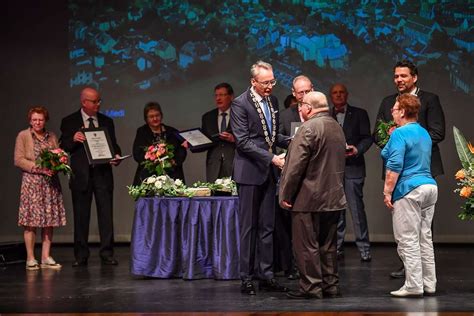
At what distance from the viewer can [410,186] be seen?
19.4ft

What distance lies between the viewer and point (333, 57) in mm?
10062

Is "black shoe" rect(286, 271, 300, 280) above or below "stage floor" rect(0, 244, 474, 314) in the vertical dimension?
above

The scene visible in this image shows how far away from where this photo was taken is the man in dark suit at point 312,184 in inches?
231

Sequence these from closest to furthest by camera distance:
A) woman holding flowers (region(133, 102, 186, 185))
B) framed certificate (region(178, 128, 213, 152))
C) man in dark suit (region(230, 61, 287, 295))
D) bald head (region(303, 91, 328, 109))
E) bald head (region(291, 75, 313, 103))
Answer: bald head (region(303, 91, 328, 109)) → man in dark suit (region(230, 61, 287, 295)) → bald head (region(291, 75, 313, 103)) → framed certificate (region(178, 128, 213, 152)) → woman holding flowers (region(133, 102, 186, 185))

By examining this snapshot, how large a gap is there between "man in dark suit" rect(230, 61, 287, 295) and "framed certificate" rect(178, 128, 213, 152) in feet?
6.04

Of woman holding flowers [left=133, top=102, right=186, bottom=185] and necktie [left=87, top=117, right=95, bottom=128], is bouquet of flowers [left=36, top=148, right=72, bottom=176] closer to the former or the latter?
necktie [left=87, top=117, right=95, bottom=128]

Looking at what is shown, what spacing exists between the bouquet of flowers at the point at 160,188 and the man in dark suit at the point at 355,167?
1783 mm

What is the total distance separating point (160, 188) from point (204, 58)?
10.7ft

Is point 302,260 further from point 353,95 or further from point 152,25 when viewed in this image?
point 152,25

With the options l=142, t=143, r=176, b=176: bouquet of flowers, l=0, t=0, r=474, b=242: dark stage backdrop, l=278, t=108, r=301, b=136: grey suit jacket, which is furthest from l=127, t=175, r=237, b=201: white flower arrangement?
l=0, t=0, r=474, b=242: dark stage backdrop

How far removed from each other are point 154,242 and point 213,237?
1.69 ft

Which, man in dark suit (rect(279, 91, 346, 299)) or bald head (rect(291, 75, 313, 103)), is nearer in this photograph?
man in dark suit (rect(279, 91, 346, 299))

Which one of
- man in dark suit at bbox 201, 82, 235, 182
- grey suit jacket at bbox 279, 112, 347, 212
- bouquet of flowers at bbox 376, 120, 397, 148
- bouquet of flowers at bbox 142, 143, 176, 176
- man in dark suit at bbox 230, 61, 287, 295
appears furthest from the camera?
man in dark suit at bbox 201, 82, 235, 182

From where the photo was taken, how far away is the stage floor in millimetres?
5727
